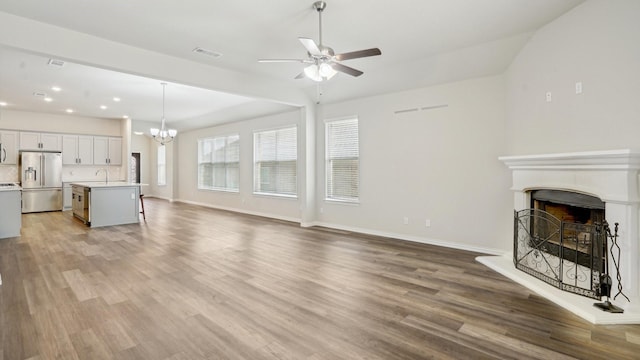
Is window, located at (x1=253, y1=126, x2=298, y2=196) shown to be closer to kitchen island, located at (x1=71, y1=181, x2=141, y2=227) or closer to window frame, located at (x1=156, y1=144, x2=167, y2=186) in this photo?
kitchen island, located at (x1=71, y1=181, x2=141, y2=227)

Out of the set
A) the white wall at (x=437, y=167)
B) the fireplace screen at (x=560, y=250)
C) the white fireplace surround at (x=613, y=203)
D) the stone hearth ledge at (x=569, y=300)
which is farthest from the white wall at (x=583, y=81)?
the stone hearth ledge at (x=569, y=300)

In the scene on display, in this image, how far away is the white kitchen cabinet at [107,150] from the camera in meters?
9.77

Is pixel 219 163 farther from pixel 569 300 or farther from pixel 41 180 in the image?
pixel 569 300

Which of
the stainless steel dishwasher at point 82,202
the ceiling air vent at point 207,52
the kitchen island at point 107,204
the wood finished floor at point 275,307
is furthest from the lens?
the stainless steel dishwasher at point 82,202

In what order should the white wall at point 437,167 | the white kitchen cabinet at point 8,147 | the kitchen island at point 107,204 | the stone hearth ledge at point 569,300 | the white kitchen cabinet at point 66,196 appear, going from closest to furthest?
the stone hearth ledge at point 569,300 < the white wall at point 437,167 < the kitchen island at point 107,204 < the white kitchen cabinet at point 8,147 < the white kitchen cabinet at point 66,196

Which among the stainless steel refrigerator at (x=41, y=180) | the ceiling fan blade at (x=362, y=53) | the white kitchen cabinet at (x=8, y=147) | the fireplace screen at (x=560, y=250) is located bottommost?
the fireplace screen at (x=560, y=250)

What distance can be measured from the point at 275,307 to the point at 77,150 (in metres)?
9.99

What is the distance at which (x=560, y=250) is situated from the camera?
3.13 meters

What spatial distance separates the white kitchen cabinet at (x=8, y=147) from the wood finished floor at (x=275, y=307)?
5.32 meters

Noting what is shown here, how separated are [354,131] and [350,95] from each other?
73 cm

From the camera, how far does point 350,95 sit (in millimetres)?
6059

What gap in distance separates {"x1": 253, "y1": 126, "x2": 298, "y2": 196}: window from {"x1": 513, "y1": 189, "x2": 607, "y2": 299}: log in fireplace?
193 inches

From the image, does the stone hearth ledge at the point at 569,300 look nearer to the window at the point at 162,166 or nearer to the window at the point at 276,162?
the window at the point at 276,162

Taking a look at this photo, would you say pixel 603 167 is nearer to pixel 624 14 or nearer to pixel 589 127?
pixel 589 127
